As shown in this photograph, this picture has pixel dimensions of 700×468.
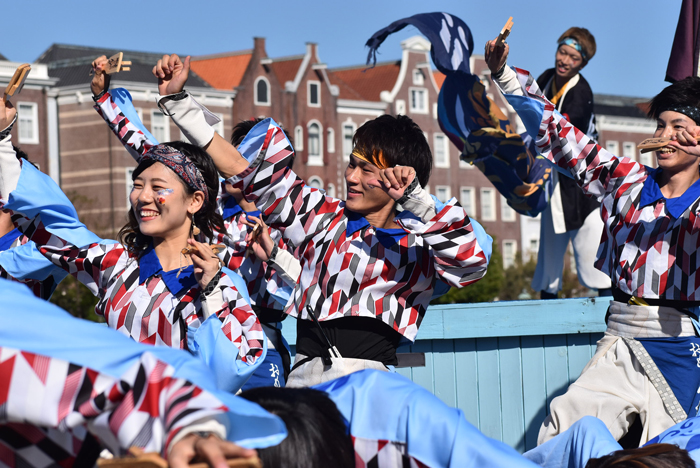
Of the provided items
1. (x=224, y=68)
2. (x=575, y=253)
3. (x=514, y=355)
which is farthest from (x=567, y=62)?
(x=224, y=68)

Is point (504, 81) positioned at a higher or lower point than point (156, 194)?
higher

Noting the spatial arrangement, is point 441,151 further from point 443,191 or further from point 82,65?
point 82,65

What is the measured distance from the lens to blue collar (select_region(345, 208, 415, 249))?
3.42m

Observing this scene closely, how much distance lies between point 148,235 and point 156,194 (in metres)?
0.16

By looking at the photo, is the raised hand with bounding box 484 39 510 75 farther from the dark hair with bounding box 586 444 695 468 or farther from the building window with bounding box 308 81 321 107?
the building window with bounding box 308 81 321 107

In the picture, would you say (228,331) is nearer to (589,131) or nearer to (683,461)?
(683,461)

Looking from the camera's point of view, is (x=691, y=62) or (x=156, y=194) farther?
(x=691, y=62)

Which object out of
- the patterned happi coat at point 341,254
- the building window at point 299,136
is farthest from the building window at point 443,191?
the patterned happi coat at point 341,254

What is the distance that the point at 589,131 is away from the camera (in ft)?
20.7

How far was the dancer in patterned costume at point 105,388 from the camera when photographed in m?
1.43

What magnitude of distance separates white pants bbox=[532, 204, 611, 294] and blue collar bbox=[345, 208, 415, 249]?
11.1 ft

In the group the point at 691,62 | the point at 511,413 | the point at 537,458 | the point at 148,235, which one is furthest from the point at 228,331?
the point at 691,62

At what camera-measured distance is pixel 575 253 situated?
6707mm

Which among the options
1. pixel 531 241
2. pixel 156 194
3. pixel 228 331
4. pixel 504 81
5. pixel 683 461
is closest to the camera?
pixel 683 461
